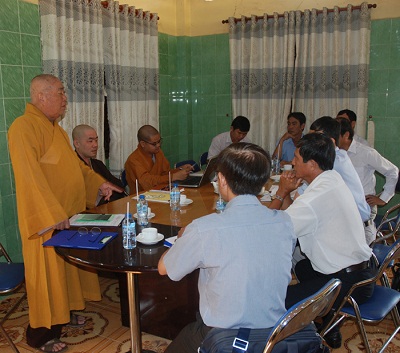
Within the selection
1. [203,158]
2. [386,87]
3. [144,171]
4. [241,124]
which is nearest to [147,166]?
[144,171]

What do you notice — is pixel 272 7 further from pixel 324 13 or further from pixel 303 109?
pixel 303 109

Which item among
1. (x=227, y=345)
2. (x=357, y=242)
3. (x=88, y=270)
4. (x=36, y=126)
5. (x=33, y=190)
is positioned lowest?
(x=88, y=270)

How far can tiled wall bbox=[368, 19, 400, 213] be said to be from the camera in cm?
462

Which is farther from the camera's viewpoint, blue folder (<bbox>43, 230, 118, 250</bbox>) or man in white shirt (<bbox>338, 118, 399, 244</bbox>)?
man in white shirt (<bbox>338, 118, 399, 244</bbox>)

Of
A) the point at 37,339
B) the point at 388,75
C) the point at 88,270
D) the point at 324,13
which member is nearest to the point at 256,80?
the point at 324,13

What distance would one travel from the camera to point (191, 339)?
5.73ft

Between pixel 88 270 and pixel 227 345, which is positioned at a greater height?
pixel 227 345

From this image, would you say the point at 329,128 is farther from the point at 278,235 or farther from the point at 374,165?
the point at 278,235

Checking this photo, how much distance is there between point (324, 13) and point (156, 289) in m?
3.56

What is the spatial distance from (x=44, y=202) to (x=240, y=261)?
1.38 metres

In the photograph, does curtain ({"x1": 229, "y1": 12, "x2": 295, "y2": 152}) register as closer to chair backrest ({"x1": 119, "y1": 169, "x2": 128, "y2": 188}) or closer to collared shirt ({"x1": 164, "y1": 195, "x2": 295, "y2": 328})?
chair backrest ({"x1": 119, "y1": 169, "x2": 128, "y2": 188})

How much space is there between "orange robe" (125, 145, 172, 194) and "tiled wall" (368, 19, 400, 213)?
2.53 m

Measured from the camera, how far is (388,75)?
4695 mm

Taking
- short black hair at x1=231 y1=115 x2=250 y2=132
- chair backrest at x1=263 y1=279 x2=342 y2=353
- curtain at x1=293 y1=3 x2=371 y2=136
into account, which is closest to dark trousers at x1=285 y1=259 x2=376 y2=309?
chair backrest at x1=263 y1=279 x2=342 y2=353
